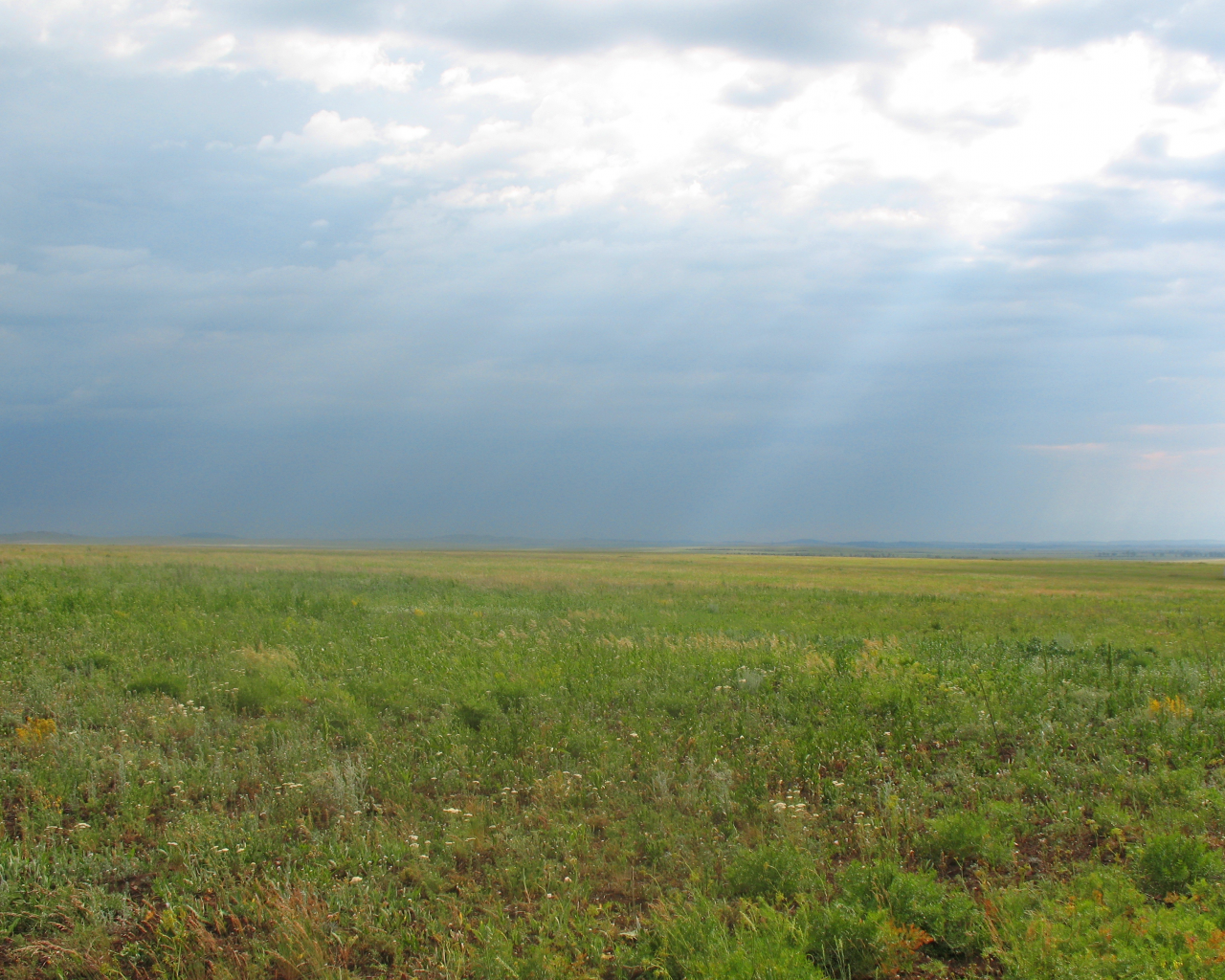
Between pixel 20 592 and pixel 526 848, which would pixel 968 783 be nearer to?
pixel 526 848

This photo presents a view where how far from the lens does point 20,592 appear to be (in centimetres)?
1842

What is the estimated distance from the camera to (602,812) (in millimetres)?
7211

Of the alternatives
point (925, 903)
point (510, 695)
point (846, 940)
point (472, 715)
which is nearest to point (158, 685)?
point (472, 715)

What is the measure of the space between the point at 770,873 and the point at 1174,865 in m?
2.91

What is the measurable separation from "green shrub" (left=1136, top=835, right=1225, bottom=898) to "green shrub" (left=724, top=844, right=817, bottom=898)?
2.41 metres

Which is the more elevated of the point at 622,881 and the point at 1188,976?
the point at 1188,976

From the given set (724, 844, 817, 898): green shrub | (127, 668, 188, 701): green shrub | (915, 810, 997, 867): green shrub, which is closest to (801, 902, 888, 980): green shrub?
(724, 844, 817, 898): green shrub

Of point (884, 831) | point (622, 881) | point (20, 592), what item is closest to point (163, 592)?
point (20, 592)

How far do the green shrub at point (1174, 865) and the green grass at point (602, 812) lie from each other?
0.02 m

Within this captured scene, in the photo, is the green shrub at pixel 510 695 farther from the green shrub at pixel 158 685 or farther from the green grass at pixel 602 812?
the green shrub at pixel 158 685

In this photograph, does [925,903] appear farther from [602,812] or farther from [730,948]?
[602,812]

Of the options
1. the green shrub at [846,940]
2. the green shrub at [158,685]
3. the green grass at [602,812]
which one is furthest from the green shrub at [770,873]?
the green shrub at [158,685]

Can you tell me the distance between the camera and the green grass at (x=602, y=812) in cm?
503

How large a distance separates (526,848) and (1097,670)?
9935 mm
